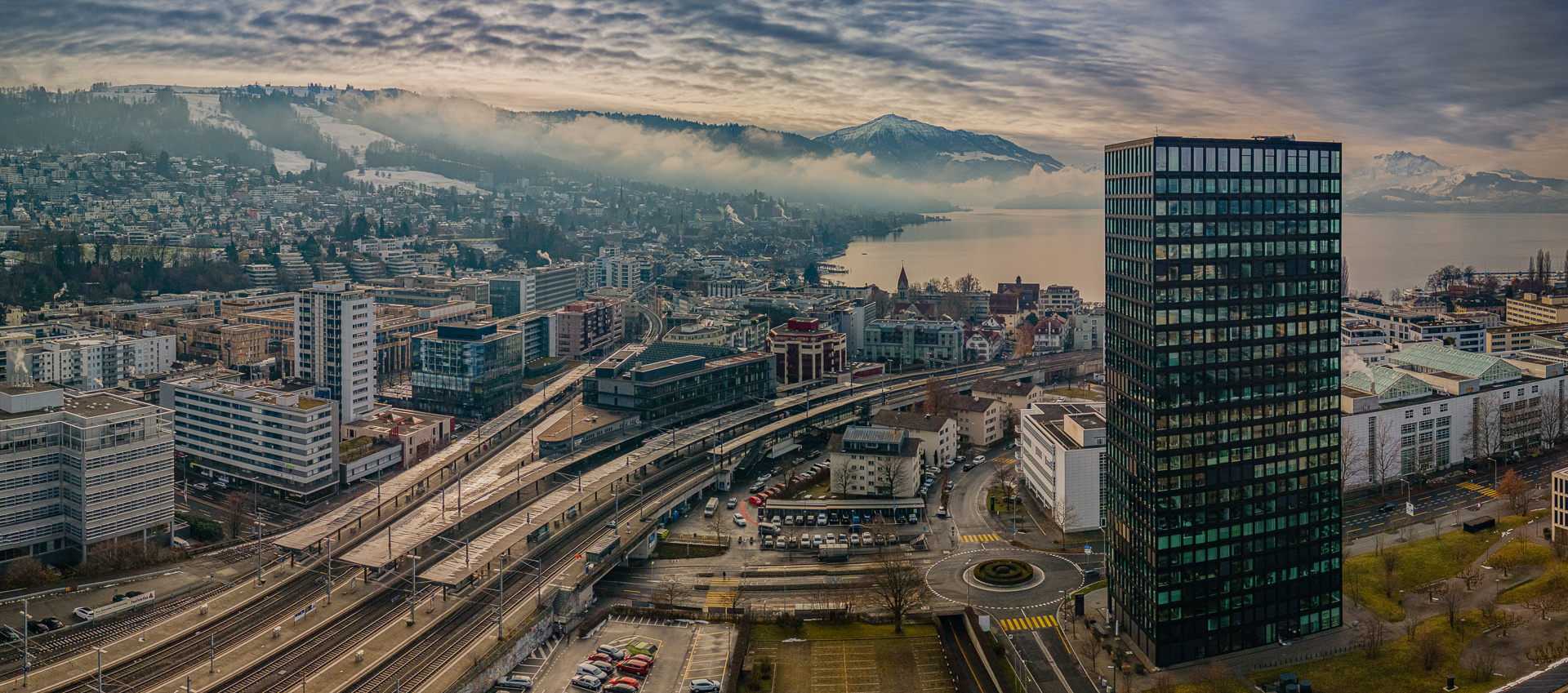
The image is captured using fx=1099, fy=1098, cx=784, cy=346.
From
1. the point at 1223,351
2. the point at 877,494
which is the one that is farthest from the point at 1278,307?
the point at 877,494

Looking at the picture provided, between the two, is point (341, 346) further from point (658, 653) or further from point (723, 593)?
point (658, 653)

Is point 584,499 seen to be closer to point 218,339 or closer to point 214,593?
point 214,593

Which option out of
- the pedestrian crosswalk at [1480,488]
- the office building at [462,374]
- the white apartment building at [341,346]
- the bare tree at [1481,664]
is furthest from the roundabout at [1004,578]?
the white apartment building at [341,346]

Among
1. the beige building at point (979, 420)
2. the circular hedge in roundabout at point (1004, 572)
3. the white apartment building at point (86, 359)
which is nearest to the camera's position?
the circular hedge in roundabout at point (1004, 572)

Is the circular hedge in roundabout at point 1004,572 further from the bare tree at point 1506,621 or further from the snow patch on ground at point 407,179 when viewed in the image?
the snow patch on ground at point 407,179

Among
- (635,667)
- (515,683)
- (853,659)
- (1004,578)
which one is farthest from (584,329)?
(853,659)
